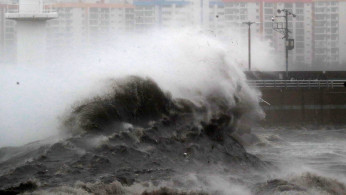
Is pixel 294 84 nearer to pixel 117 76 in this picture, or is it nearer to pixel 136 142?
pixel 117 76

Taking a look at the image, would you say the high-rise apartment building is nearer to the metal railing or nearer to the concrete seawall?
the metal railing

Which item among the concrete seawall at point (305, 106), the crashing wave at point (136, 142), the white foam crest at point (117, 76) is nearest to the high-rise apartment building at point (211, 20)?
the concrete seawall at point (305, 106)

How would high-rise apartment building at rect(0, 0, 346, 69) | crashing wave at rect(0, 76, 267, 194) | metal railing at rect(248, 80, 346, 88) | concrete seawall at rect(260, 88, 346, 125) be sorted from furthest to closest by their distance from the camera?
1. high-rise apartment building at rect(0, 0, 346, 69)
2. metal railing at rect(248, 80, 346, 88)
3. concrete seawall at rect(260, 88, 346, 125)
4. crashing wave at rect(0, 76, 267, 194)

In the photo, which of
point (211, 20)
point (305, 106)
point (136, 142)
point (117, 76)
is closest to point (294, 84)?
point (305, 106)

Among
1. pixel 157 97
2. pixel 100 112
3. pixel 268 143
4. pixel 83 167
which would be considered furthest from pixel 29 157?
pixel 268 143

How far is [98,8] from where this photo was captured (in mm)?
66875

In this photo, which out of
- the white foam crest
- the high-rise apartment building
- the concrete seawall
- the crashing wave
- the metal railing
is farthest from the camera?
the high-rise apartment building

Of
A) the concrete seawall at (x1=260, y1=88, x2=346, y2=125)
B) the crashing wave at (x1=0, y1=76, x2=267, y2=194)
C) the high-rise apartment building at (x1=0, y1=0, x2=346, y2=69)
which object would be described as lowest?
the concrete seawall at (x1=260, y1=88, x2=346, y2=125)

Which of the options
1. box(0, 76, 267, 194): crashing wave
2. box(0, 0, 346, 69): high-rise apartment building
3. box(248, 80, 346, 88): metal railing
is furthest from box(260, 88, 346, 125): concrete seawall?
box(0, 0, 346, 69): high-rise apartment building

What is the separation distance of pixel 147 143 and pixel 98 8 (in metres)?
56.9

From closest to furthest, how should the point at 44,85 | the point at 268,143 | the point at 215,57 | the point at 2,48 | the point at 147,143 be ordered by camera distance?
the point at 147,143 → the point at 44,85 → the point at 215,57 → the point at 268,143 → the point at 2,48

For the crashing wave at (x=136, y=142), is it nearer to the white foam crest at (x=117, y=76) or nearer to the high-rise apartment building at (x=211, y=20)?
the white foam crest at (x=117, y=76)

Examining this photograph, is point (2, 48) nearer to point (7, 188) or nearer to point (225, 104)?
point (225, 104)

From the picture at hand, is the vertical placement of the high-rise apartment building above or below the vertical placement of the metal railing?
above
